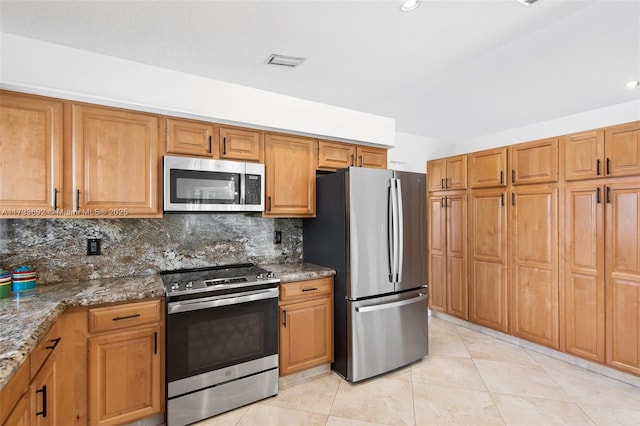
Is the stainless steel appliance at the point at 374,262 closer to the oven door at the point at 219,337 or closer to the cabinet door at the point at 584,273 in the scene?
the oven door at the point at 219,337

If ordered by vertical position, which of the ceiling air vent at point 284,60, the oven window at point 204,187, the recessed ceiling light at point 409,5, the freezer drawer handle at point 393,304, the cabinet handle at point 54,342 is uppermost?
the recessed ceiling light at point 409,5

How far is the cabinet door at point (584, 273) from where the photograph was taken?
2762 mm

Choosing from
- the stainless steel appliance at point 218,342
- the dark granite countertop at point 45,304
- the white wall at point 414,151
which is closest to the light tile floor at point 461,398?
the stainless steel appliance at point 218,342

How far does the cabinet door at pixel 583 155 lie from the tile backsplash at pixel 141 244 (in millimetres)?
2621

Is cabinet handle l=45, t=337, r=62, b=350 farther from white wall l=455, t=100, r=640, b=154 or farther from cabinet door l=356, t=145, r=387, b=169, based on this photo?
white wall l=455, t=100, r=640, b=154

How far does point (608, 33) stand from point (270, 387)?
339cm

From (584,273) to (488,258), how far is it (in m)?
0.89

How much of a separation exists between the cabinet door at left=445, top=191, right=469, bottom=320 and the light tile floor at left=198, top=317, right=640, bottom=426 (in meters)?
0.90

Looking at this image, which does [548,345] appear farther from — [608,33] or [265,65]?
[265,65]

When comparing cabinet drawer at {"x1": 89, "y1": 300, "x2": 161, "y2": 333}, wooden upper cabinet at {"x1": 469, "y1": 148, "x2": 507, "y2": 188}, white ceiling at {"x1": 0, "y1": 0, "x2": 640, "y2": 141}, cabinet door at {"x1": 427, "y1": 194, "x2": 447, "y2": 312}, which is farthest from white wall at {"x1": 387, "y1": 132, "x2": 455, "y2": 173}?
cabinet drawer at {"x1": 89, "y1": 300, "x2": 161, "y2": 333}

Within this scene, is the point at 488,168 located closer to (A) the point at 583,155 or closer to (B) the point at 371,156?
(A) the point at 583,155

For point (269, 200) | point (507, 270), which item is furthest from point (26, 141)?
point (507, 270)

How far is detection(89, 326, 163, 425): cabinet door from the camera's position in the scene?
6.16ft

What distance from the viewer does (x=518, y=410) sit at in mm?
2266
